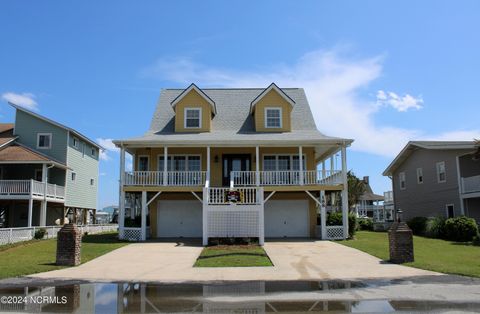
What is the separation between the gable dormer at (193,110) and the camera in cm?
2680

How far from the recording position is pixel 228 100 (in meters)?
30.1

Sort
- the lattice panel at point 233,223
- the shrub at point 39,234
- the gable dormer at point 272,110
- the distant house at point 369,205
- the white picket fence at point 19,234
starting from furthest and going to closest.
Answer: the distant house at point 369,205 → the gable dormer at point 272,110 → the shrub at point 39,234 → the white picket fence at point 19,234 → the lattice panel at point 233,223

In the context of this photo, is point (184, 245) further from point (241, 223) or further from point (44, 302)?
point (44, 302)

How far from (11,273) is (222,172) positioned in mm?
14772

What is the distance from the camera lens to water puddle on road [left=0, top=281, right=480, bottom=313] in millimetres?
8539

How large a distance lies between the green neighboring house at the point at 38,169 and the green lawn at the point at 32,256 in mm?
7050

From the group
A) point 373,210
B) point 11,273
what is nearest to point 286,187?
point 11,273

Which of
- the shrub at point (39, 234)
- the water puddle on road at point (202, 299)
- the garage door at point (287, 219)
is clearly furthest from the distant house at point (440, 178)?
the shrub at point (39, 234)

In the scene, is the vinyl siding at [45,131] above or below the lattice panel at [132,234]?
above

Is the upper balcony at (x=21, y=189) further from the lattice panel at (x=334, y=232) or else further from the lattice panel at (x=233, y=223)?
the lattice panel at (x=334, y=232)

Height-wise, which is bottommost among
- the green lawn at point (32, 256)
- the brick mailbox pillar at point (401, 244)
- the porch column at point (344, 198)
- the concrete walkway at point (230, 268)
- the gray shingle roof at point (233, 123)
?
the concrete walkway at point (230, 268)

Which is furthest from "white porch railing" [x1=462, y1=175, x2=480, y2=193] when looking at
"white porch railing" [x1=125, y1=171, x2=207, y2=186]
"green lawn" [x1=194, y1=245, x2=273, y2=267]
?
"white porch railing" [x1=125, y1=171, x2=207, y2=186]

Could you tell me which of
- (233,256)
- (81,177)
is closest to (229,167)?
(233,256)

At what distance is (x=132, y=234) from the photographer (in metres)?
23.8
